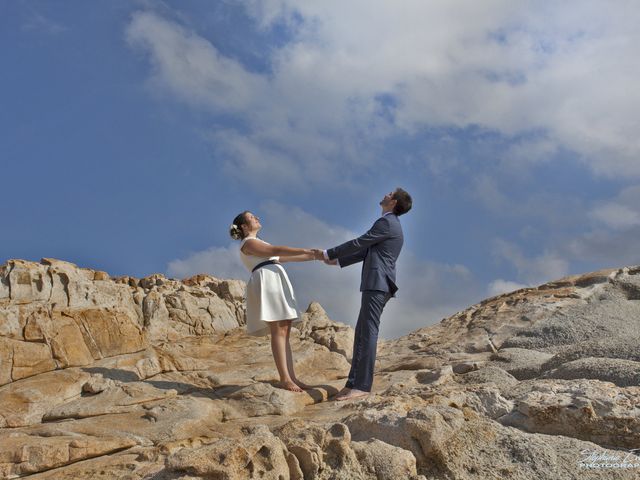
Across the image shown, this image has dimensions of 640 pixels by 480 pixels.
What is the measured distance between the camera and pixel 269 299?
29.5ft

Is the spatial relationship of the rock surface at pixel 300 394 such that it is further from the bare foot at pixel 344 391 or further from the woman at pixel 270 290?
the woman at pixel 270 290

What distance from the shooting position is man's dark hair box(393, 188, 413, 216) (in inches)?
374

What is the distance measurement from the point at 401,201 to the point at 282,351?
267 cm

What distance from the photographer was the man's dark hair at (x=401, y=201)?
9.51 m

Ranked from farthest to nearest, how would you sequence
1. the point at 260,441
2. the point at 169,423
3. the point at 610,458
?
the point at 169,423
the point at 610,458
the point at 260,441

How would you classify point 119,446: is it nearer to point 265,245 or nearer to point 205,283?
point 265,245

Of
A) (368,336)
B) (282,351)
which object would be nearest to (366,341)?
(368,336)

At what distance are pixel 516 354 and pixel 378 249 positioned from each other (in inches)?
119

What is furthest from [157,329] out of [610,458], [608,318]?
[610,458]

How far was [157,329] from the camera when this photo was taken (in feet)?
41.5

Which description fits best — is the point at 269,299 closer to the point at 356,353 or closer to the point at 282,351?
the point at 282,351

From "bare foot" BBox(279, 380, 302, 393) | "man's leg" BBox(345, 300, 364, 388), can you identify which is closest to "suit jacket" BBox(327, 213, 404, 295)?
"man's leg" BBox(345, 300, 364, 388)

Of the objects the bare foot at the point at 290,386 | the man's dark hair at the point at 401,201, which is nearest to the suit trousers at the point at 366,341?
the bare foot at the point at 290,386

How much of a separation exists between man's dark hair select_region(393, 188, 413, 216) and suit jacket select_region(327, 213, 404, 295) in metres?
0.17
